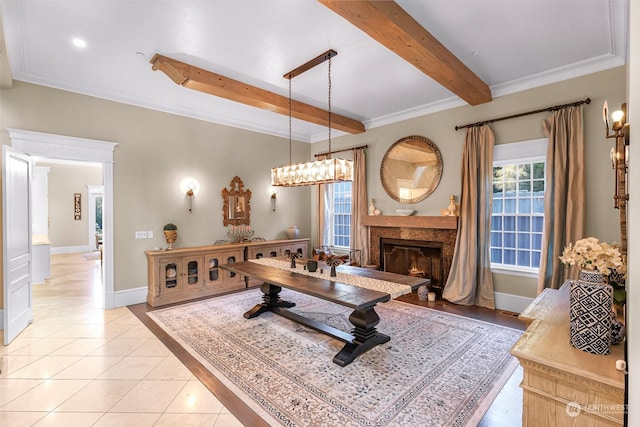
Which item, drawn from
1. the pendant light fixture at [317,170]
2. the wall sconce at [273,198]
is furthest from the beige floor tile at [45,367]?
the wall sconce at [273,198]

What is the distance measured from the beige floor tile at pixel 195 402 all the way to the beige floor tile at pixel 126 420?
12cm

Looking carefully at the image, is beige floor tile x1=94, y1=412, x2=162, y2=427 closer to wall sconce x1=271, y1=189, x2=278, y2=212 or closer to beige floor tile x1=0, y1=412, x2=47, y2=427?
beige floor tile x1=0, y1=412, x2=47, y2=427

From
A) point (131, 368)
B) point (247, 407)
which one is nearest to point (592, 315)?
point (247, 407)

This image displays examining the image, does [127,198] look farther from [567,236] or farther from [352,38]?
[567,236]

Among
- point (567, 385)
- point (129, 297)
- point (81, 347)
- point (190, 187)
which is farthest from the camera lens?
point (190, 187)

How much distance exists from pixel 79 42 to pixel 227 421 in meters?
3.74

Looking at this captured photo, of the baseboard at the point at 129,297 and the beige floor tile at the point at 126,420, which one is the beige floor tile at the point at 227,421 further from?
the baseboard at the point at 129,297

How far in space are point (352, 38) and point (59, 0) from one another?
97.7 inches

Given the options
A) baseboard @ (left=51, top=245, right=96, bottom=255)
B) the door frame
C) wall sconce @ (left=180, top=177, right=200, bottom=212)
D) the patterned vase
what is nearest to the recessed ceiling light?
the door frame

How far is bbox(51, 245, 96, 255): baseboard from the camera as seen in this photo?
970 cm

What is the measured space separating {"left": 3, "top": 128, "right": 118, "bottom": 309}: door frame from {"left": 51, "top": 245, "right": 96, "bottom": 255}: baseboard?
7.55 meters

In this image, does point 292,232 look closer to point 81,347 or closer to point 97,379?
point 81,347

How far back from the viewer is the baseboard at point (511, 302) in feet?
13.3

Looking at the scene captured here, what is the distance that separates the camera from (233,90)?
3.93 metres
